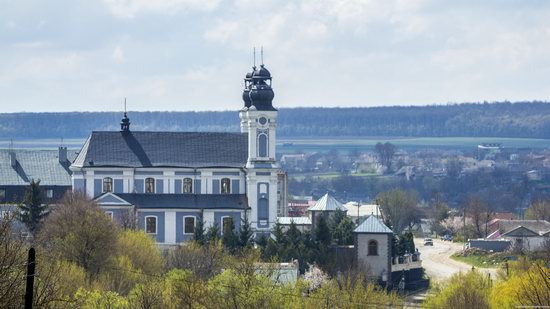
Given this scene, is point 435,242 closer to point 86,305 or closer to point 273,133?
point 273,133

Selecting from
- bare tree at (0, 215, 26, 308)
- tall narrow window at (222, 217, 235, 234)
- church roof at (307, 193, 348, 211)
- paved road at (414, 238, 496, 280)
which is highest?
bare tree at (0, 215, 26, 308)

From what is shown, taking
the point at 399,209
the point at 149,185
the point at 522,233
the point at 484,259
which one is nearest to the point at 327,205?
the point at 149,185

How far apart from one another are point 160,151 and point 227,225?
26.4 feet

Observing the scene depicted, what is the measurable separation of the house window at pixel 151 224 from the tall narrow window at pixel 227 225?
3.46m

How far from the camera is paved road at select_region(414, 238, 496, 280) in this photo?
91.3 metres

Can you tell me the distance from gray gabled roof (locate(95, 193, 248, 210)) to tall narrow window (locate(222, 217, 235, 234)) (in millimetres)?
888

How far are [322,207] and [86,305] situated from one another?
45319mm

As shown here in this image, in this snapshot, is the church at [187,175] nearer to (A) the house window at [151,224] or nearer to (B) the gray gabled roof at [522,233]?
(A) the house window at [151,224]

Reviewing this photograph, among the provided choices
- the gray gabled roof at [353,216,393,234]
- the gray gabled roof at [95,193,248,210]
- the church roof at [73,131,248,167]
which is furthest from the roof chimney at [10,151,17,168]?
the gray gabled roof at [353,216,393,234]

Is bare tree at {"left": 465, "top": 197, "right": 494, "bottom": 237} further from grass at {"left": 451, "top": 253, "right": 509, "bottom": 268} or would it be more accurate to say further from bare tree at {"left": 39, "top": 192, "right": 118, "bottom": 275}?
bare tree at {"left": 39, "top": 192, "right": 118, "bottom": 275}

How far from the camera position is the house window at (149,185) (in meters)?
94.4

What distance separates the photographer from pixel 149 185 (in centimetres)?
9456

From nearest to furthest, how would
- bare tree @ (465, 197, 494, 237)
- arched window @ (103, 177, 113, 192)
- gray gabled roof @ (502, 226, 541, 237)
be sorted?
1. arched window @ (103, 177, 113, 192)
2. gray gabled roof @ (502, 226, 541, 237)
3. bare tree @ (465, 197, 494, 237)

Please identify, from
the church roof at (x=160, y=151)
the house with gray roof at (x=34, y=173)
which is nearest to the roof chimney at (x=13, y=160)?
the house with gray roof at (x=34, y=173)
